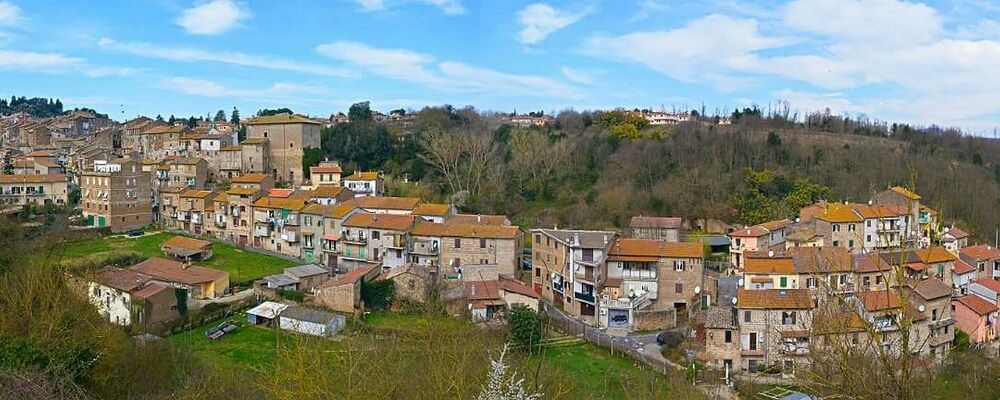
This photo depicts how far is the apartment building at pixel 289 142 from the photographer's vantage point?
39.9 metres

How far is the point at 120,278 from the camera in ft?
70.8

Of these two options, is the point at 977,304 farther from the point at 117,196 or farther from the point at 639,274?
the point at 117,196

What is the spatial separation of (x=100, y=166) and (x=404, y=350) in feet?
86.2

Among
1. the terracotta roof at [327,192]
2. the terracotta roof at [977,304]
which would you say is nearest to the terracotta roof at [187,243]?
the terracotta roof at [327,192]

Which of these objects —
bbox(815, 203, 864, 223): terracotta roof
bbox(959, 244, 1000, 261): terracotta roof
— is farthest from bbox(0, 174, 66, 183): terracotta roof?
bbox(959, 244, 1000, 261): terracotta roof

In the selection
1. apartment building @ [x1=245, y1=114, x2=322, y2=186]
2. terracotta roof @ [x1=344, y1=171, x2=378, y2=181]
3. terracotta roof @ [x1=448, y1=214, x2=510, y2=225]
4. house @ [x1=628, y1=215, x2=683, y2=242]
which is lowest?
house @ [x1=628, y1=215, x2=683, y2=242]

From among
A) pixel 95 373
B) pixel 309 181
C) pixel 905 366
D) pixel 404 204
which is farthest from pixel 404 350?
pixel 309 181

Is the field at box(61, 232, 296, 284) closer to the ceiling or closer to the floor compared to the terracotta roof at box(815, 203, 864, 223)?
closer to the floor

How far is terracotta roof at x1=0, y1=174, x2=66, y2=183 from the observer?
3372 centimetres

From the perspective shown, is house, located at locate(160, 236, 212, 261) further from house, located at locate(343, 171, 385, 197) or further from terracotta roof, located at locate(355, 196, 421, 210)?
house, located at locate(343, 171, 385, 197)

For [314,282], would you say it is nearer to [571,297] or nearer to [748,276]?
[571,297]

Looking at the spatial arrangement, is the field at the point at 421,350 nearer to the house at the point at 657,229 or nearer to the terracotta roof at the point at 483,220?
the terracotta roof at the point at 483,220

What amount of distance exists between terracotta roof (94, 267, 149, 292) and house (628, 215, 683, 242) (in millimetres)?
16714

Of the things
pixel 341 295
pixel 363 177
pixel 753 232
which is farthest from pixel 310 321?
pixel 753 232
